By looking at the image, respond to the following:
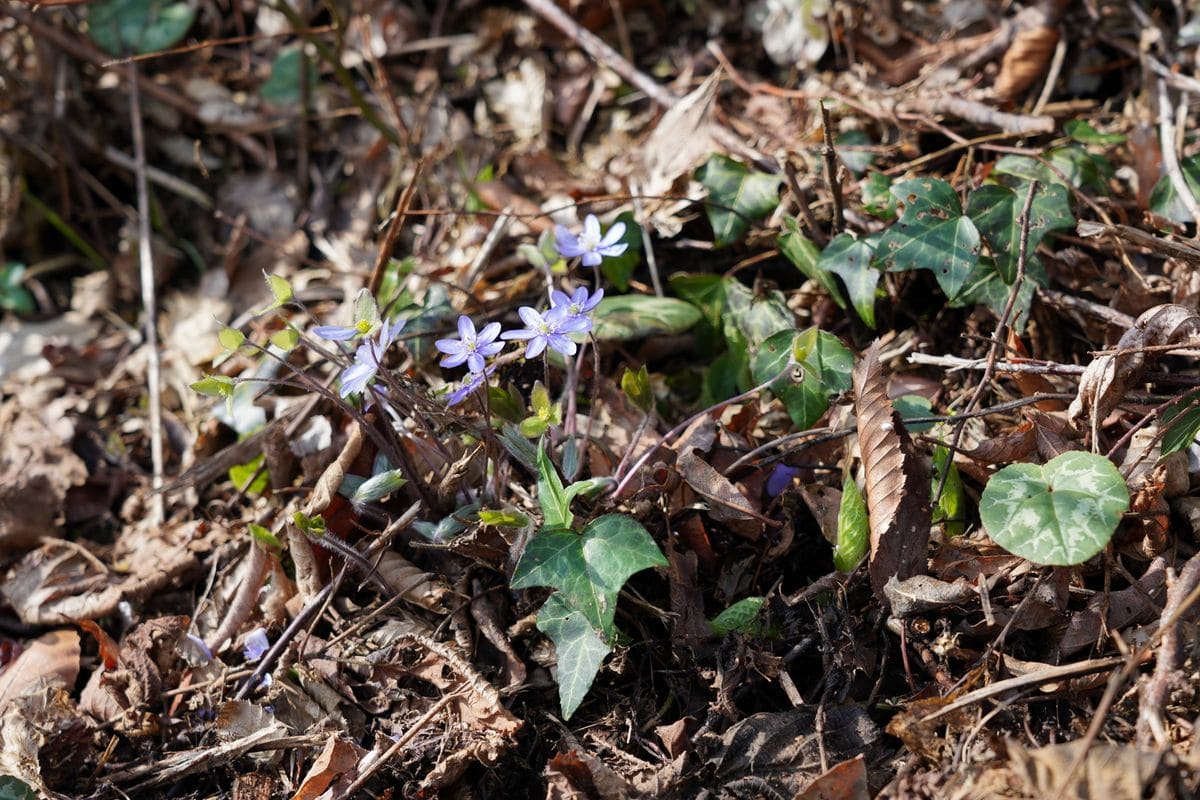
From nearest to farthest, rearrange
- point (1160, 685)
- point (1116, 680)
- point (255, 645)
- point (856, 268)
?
point (1116, 680) < point (1160, 685) < point (255, 645) < point (856, 268)

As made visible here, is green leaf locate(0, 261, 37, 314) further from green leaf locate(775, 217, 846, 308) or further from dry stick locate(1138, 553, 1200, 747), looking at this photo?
dry stick locate(1138, 553, 1200, 747)

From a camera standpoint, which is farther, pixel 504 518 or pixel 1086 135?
pixel 1086 135

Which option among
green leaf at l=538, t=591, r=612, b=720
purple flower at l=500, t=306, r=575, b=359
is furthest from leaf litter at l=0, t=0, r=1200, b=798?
purple flower at l=500, t=306, r=575, b=359

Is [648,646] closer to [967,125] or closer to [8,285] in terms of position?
[967,125]

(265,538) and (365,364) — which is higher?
(365,364)

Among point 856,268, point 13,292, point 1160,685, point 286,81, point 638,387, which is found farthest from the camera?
point 286,81

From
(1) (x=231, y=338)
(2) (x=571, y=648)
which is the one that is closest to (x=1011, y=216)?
(2) (x=571, y=648)

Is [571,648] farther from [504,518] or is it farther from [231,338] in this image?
[231,338]
